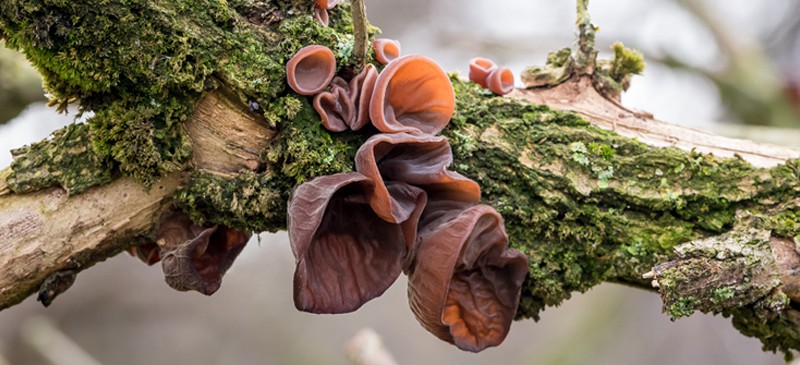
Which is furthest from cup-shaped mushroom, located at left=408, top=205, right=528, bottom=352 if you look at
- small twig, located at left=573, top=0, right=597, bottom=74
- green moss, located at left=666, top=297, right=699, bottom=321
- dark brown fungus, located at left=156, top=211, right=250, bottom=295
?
small twig, located at left=573, top=0, right=597, bottom=74

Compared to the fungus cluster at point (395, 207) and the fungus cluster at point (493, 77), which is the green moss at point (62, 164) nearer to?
the fungus cluster at point (395, 207)

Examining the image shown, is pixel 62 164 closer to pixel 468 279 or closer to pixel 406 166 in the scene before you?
pixel 406 166

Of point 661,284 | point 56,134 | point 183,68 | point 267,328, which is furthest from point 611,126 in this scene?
point 267,328

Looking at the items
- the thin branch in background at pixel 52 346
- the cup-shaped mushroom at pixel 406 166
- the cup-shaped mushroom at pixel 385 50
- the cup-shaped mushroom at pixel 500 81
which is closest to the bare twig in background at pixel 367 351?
the cup-shaped mushroom at pixel 406 166

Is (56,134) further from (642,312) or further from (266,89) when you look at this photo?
(642,312)

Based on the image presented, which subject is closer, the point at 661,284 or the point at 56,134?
the point at 661,284
